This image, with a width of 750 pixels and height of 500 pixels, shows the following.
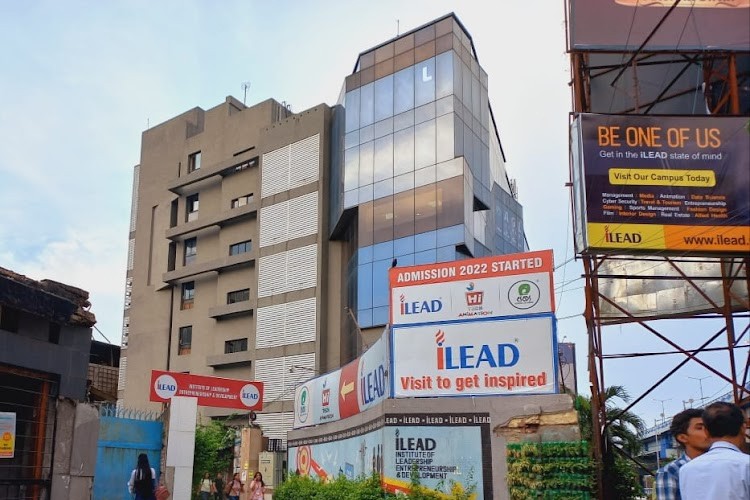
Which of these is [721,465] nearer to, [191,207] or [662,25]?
[662,25]

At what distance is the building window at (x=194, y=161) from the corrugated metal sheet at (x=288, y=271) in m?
11.3

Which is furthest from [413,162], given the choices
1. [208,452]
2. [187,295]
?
[187,295]

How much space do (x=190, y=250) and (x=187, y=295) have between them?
320cm

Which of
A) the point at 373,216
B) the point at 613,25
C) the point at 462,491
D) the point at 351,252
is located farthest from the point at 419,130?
the point at 462,491

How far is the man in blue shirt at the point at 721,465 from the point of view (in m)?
3.78

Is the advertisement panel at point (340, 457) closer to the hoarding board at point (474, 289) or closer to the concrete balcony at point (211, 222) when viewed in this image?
the hoarding board at point (474, 289)

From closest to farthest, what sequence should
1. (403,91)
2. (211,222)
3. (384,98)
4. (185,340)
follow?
(403,91) → (384,98) → (211,222) → (185,340)

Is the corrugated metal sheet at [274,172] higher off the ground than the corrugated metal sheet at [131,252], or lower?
higher

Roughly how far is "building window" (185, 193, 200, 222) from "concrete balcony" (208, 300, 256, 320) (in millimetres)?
7820

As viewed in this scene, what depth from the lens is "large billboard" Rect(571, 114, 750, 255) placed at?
47.9ft

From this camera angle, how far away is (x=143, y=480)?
13477 mm

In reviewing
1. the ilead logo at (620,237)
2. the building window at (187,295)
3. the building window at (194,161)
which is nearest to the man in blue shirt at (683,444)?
the ilead logo at (620,237)

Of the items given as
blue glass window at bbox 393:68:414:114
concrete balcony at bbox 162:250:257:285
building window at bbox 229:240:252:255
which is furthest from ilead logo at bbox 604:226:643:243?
building window at bbox 229:240:252:255

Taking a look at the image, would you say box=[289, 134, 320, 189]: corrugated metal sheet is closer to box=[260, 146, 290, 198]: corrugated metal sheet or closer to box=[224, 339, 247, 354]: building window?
box=[260, 146, 290, 198]: corrugated metal sheet
